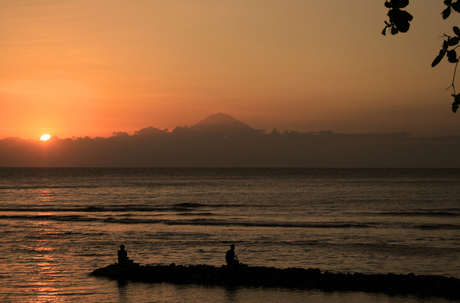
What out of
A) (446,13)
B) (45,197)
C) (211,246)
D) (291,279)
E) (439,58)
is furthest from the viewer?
(45,197)

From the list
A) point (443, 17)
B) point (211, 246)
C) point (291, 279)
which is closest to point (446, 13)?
point (443, 17)

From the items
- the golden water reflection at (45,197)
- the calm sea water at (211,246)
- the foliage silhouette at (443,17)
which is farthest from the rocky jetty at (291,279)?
the golden water reflection at (45,197)

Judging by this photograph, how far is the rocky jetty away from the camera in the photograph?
17281 mm

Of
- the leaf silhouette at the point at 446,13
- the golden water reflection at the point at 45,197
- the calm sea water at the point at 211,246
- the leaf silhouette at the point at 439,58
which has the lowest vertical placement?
the calm sea water at the point at 211,246

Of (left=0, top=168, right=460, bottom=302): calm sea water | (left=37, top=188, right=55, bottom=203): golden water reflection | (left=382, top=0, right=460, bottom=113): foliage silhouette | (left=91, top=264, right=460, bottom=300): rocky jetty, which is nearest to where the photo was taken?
(left=382, top=0, right=460, bottom=113): foliage silhouette

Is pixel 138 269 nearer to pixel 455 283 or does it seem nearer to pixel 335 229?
pixel 455 283

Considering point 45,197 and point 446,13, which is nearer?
point 446,13

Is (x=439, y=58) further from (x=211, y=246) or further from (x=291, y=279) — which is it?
(x=211, y=246)

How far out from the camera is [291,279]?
60.9ft

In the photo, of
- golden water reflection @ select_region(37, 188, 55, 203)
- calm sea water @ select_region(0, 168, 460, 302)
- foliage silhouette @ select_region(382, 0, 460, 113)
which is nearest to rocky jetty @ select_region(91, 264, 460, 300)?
calm sea water @ select_region(0, 168, 460, 302)

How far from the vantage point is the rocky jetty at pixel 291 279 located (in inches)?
680

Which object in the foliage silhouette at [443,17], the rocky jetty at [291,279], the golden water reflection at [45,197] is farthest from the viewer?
the golden water reflection at [45,197]

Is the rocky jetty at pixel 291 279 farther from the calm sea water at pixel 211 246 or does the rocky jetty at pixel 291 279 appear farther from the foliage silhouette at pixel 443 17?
the foliage silhouette at pixel 443 17

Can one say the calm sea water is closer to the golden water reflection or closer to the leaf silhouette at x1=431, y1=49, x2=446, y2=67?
the leaf silhouette at x1=431, y1=49, x2=446, y2=67
